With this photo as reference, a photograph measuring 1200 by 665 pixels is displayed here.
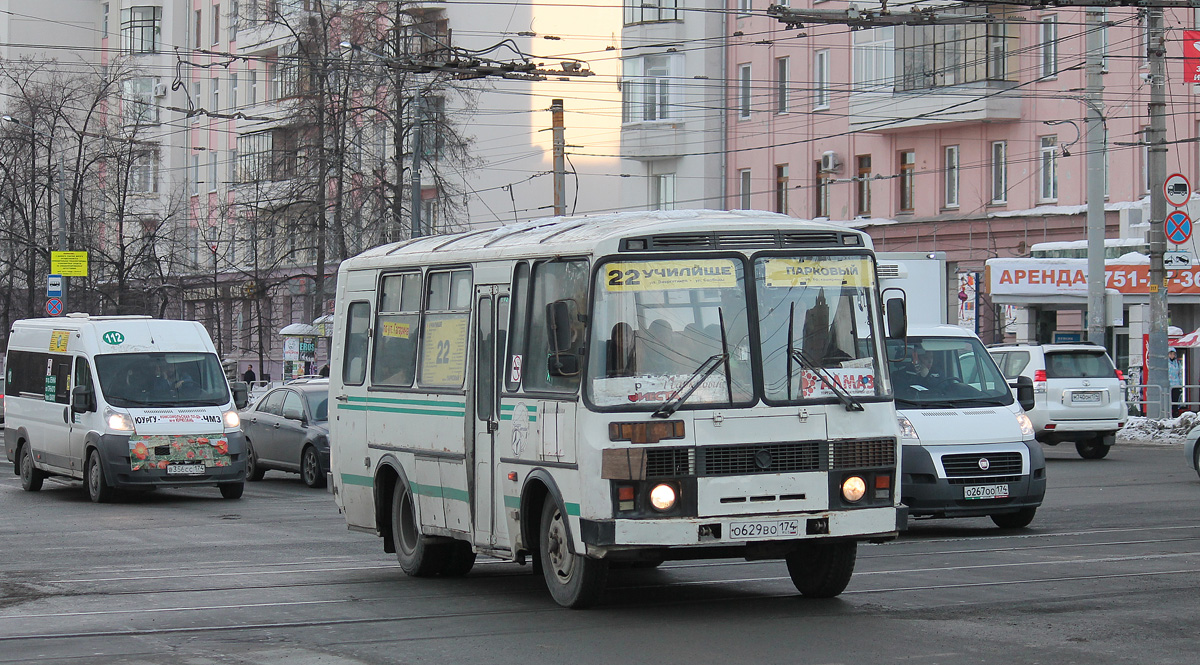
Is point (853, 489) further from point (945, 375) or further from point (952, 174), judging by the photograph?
point (952, 174)

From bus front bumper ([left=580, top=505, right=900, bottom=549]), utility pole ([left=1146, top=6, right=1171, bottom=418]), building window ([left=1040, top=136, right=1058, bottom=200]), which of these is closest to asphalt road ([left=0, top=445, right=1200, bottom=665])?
bus front bumper ([left=580, top=505, right=900, bottom=549])

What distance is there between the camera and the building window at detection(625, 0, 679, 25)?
53625mm

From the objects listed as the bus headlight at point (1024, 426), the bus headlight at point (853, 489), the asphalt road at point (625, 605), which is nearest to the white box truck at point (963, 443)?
the bus headlight at point (1024, 426)

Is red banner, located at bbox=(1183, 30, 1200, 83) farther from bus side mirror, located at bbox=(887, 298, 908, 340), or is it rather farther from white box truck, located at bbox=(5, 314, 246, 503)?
bus side mirror, located at bbox=(887, 298, 908, 340)

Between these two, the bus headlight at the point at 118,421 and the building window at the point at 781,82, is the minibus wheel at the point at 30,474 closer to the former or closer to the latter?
the bus headlight at the point at 118,421

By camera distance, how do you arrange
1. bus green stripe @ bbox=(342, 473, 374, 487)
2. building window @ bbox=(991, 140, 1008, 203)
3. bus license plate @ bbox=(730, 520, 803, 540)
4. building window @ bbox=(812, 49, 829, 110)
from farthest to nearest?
building window @ bbox=(812, 49, 829, 110)
building window @ bbox=(991, 140, 1008, 203)
bus green stripe @ bbox=(342, 473, 374, 487)
bus license plate @ bbox=(730, 520, 803, 540)

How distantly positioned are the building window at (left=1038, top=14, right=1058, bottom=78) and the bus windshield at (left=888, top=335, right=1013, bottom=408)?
27.4m

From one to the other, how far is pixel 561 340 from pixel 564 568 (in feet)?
5.00

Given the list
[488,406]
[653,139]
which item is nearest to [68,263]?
[653,139]

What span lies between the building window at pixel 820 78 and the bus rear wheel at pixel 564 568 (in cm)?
3932

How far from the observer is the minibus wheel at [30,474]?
79.7 feet

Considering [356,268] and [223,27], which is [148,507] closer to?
[356,268]

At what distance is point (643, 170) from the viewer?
5528cm

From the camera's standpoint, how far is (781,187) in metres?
50.8
